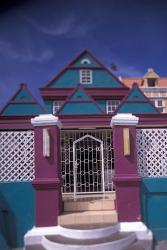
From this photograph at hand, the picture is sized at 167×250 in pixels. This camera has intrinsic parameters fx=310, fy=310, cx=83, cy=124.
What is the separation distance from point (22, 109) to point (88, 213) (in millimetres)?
6470

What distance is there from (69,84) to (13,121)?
308cm

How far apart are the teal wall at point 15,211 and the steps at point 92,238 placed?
37cm

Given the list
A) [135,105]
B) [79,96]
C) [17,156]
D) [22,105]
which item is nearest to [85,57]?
[79,96]

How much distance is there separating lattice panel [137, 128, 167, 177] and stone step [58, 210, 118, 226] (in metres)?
0.99

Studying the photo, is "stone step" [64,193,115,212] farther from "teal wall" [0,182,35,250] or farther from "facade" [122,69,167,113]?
"facade" [122,69,167,113]

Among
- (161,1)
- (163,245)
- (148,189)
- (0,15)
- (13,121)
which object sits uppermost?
(161,1)

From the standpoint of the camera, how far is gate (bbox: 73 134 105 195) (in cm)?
773

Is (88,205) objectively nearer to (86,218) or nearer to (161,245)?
(86,218)

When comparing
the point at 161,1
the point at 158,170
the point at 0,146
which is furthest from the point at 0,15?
the point at 158,170

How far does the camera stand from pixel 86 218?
559 centimetres

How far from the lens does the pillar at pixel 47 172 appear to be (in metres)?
5.47

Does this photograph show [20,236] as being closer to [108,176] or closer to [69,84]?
[108,176]

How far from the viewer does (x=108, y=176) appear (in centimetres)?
799

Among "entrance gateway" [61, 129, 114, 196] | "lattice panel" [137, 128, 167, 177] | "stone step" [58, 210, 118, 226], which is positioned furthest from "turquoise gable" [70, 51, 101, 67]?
"stone step" [58, 210, 118, 226]
